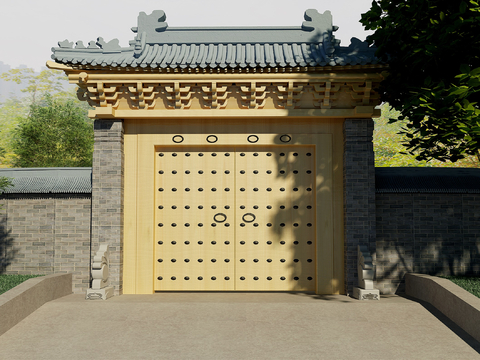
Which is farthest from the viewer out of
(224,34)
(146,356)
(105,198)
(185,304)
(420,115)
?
(224,34)

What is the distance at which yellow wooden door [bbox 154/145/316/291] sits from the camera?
26.5 ft

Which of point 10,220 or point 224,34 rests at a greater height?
point 224,34

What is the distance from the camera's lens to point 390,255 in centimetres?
823

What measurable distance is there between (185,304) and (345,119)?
4.37 m

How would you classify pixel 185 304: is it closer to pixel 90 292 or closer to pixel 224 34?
pixel 90 292

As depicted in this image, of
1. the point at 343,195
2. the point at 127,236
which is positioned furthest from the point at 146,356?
the point at 343,195

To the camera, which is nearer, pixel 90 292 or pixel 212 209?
pixel 90 292

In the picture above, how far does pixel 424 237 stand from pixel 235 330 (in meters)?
4.41

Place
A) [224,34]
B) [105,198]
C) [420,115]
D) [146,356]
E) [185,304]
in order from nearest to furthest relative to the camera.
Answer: [146,356] → [420,115] → [185,304] → [105,198] → [224,34]

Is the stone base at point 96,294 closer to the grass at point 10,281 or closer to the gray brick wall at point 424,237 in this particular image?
the grass at point 10,281

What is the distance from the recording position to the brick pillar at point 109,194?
7827mm

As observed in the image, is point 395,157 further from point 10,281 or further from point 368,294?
point 10,281

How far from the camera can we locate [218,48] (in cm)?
871

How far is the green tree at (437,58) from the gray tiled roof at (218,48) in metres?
0.70
